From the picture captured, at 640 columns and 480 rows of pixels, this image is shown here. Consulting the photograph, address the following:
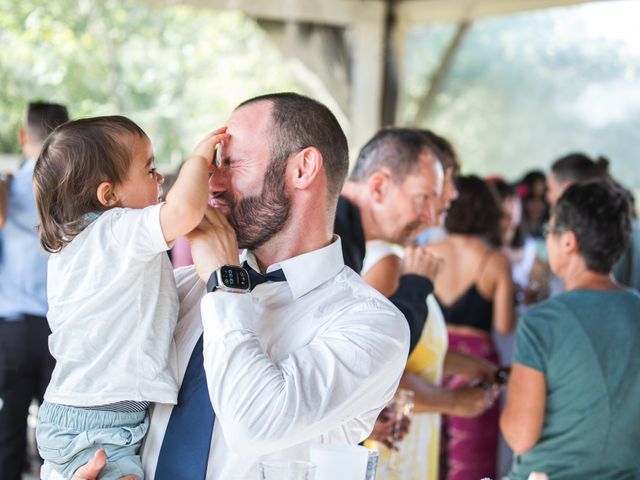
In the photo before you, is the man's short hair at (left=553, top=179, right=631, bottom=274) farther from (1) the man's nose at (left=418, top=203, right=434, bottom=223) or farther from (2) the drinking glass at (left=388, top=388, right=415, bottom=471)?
(2) the drinking glass at (left=388, top=388, right=415, bottom=471)

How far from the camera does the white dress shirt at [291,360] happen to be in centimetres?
145

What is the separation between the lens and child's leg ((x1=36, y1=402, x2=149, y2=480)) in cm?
163

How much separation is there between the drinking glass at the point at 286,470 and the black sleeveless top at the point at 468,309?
3039 mm

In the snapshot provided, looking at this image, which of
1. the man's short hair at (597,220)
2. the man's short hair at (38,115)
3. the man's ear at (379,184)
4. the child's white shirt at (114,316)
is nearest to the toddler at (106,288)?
the child's white shirt at (114,316)

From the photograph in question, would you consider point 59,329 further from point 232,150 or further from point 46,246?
point 232,150

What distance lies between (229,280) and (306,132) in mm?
401

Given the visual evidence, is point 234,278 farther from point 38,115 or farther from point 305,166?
point 38,115

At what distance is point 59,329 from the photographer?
1663mm

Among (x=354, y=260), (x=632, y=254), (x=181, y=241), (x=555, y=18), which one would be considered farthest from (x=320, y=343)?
(x=555, y=18)

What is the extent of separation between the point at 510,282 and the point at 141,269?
10.0 feet

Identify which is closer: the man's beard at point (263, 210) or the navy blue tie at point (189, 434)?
the navy blue tie at point (189, 434)

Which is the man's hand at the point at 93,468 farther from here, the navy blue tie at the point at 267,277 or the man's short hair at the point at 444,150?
the man's short hair at the point at 444,150

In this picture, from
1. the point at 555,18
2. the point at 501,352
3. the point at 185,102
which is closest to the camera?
the point at 501,352

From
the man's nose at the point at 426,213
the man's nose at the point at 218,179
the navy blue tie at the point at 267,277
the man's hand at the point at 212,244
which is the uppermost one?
the man's nose at the point at 218,179
